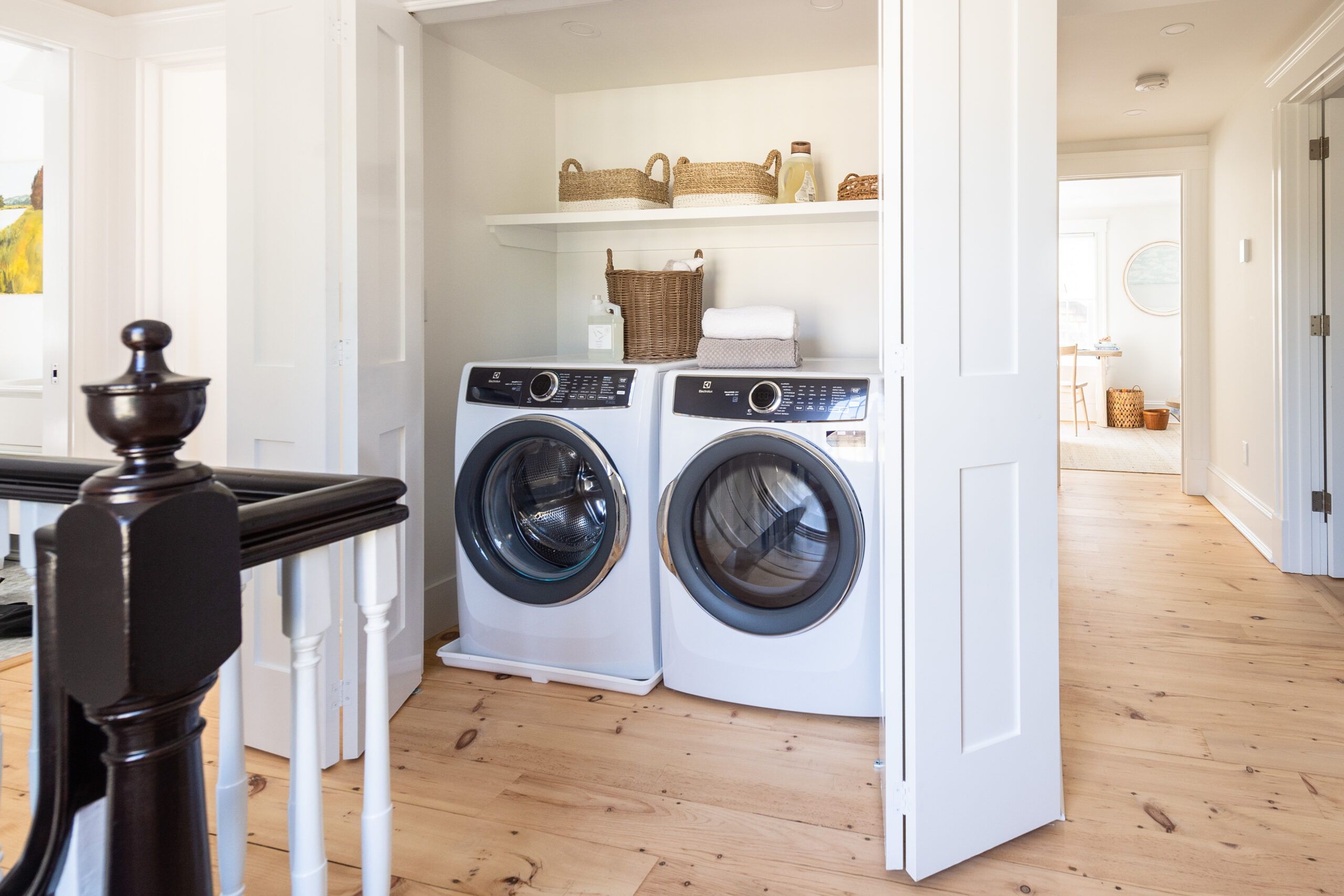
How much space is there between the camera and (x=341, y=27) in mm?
2094

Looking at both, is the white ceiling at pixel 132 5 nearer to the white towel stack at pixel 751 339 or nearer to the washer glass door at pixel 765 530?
the white towel stack at pixel 751 339

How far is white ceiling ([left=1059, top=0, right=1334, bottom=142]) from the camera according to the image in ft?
10.4

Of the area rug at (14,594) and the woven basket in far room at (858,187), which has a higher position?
the woven basket in far room at (858,187)

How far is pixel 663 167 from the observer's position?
339 cm

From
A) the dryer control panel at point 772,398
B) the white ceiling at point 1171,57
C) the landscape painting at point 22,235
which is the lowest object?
the dryer control panel at point 772,398

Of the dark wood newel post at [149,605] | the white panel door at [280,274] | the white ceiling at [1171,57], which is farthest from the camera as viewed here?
the white ceiling at [1171,57]

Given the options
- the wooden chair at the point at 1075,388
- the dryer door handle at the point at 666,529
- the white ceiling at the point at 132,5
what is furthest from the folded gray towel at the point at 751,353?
the wooden chair at the point at 1075,388

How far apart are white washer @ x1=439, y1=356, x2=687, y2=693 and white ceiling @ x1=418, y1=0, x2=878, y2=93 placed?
1018 millimetres

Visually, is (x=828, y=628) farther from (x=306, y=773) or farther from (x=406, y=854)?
(x=306, y=773)

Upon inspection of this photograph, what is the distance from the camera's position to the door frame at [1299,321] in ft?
12.0

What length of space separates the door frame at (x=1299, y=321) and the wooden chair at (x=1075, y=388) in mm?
4705

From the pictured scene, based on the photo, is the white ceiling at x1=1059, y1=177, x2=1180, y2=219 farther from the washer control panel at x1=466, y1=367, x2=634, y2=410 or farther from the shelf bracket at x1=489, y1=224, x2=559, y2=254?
the washer control panel at x1=466, y1=367, x2=634, y2=410

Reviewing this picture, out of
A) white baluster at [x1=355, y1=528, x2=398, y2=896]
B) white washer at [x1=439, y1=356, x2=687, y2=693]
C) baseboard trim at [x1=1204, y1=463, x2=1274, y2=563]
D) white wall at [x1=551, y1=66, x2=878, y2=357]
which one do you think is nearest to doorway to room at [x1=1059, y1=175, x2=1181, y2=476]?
baseboard trim at [x1=1204, y1=463, x2=1274, y2=563]

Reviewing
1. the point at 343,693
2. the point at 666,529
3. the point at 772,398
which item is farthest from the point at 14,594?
the point at 772,398
